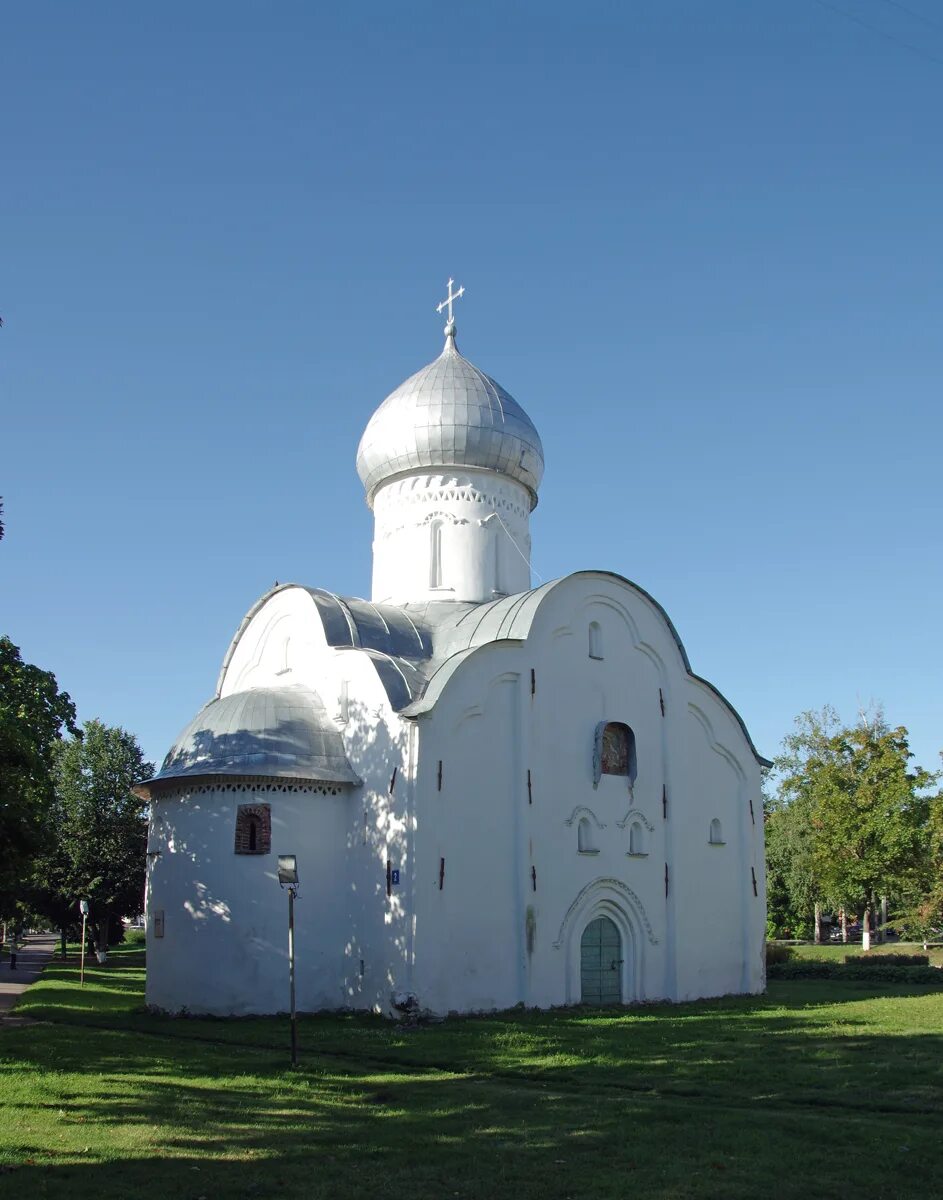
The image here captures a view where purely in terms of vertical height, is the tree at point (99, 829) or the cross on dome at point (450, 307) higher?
the cross on dome at point (450, 307)

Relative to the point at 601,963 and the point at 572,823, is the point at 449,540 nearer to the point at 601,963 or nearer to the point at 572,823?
the point at 572,823

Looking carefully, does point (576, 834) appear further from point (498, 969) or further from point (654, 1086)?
point (654, 1086)

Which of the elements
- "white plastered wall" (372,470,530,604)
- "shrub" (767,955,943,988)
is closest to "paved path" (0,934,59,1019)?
"white plastered wall" (372,470,530,604)

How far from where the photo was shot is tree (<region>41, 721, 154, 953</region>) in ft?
106

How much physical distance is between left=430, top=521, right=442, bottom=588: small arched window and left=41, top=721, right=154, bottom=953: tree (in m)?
15.0

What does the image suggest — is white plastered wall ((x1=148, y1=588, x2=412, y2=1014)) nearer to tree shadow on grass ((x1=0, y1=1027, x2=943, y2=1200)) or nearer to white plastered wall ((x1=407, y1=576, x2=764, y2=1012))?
white plastered wall ((x1=407, y1=576, x2=764, y2=1012))

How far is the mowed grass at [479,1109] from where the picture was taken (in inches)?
278

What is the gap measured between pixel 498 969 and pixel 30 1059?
7.74m

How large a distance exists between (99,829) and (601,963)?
62.2ft

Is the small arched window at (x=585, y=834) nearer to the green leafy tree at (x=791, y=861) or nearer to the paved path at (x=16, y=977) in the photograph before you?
the paved path at (x=16, y=977)

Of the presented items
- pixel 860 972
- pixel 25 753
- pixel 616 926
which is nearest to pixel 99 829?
pixel 616 926

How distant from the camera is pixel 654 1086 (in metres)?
10.6

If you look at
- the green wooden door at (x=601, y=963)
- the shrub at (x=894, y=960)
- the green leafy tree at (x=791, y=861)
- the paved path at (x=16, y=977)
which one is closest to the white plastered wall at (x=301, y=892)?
the paved path at (x=16, y=977)

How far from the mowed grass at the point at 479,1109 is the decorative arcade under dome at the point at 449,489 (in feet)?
30.9
